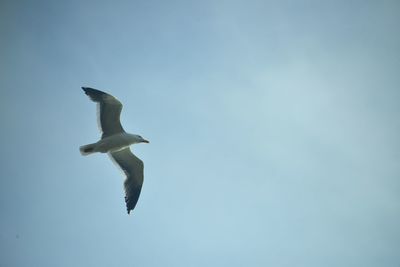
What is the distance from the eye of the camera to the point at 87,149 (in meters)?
10.4

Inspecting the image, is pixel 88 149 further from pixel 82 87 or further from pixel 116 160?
pixel 82 87

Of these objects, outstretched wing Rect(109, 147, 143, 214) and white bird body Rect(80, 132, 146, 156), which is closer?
white bird body Rect(80, 132, 146, 156)

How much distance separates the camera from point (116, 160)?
37.3 feet

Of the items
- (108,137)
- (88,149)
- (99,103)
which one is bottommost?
(88,149)

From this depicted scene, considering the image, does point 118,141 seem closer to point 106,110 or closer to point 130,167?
point 130,167

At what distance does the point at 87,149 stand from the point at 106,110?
1663 mm

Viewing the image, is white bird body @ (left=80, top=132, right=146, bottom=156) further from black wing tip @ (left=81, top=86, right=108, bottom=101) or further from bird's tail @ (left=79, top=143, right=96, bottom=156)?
black wing tip @ (left=81, top=86, right=108, bottom=101)

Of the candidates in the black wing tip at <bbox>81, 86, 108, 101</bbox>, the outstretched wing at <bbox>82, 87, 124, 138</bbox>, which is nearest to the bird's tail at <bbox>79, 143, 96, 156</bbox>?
the outstretched wing at <bbox>82, 87, 124, 138</bbox>

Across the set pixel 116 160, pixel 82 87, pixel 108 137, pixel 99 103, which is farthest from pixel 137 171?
pixel 82 87

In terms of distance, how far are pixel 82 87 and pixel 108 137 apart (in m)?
2.16

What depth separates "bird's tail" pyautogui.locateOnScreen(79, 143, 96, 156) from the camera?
34.0 ft

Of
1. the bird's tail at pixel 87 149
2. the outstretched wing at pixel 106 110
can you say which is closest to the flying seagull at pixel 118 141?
the outstretched wing at pixel 106 110

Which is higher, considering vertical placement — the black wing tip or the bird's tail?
the black wing tip

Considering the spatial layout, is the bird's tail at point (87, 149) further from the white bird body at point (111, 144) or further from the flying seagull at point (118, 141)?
the flying seagull at point (118, 141)
